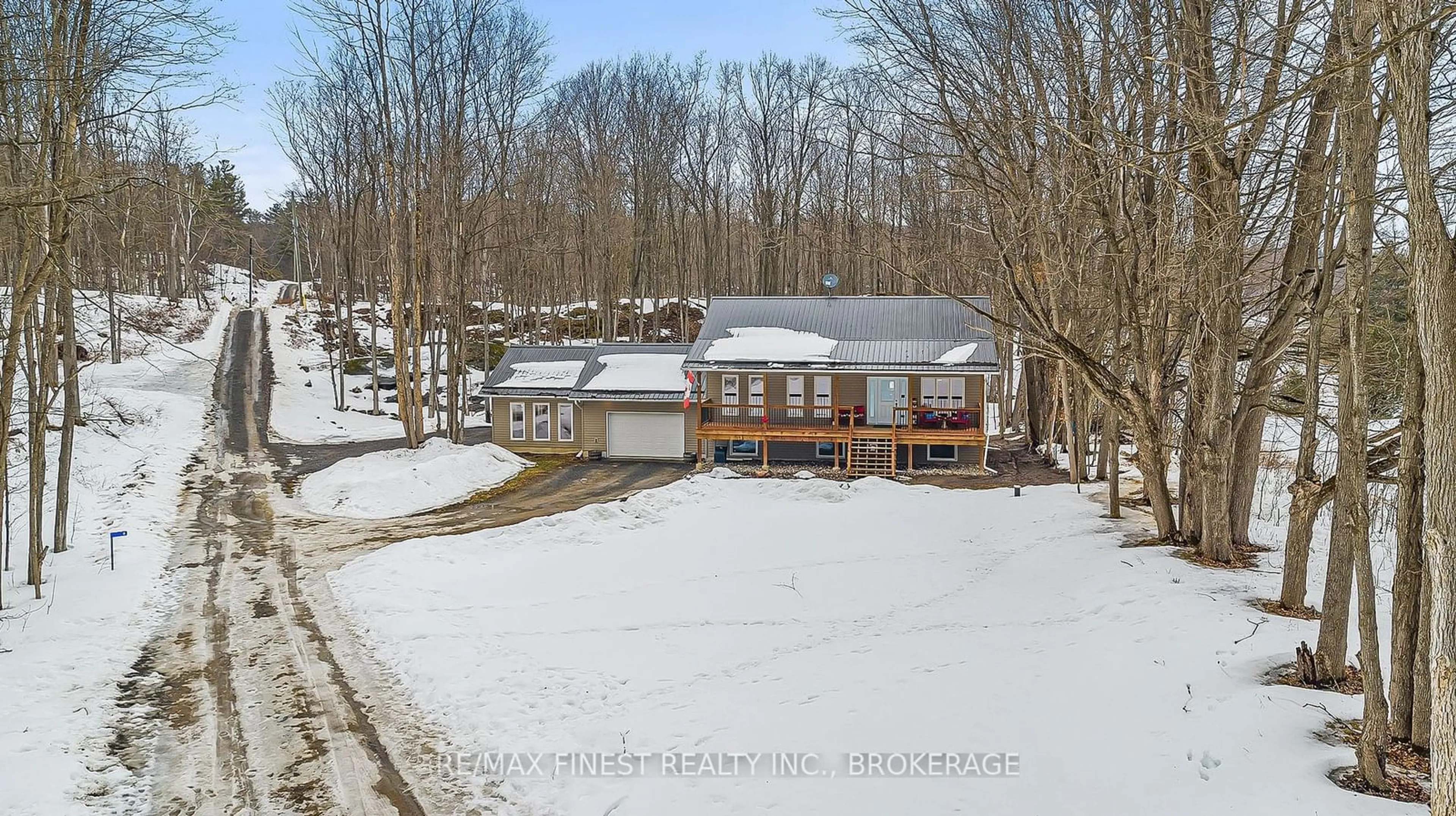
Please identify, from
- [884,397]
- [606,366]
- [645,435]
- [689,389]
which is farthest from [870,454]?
[606,366]

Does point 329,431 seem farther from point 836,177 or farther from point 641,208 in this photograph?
point 836,177

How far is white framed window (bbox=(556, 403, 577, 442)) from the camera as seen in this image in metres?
27.2

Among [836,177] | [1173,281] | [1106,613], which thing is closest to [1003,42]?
[1173,281]

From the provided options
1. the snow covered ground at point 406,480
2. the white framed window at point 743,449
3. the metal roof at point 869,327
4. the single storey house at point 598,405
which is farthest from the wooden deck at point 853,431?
the snow covered ground at point 406,480

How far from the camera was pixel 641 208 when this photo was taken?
39125 mm

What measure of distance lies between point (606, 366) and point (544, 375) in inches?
86.8

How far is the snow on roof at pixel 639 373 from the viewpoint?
86.7 feet

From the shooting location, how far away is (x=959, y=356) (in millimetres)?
23391

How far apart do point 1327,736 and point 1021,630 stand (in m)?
3.56

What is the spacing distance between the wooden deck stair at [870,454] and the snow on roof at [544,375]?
974cm

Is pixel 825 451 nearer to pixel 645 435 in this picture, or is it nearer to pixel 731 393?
pixel 731 393

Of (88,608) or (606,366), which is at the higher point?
(606,366)

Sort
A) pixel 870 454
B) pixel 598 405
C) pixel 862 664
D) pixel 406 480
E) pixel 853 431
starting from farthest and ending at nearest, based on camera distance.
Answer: pixel 598 405, pixel 870 454, pixel 853 431, pixel 406 480, pixel 862 664

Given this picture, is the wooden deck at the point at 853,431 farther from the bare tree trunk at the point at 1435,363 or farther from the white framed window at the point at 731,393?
the bare tree trunk at the point at 1435,363
